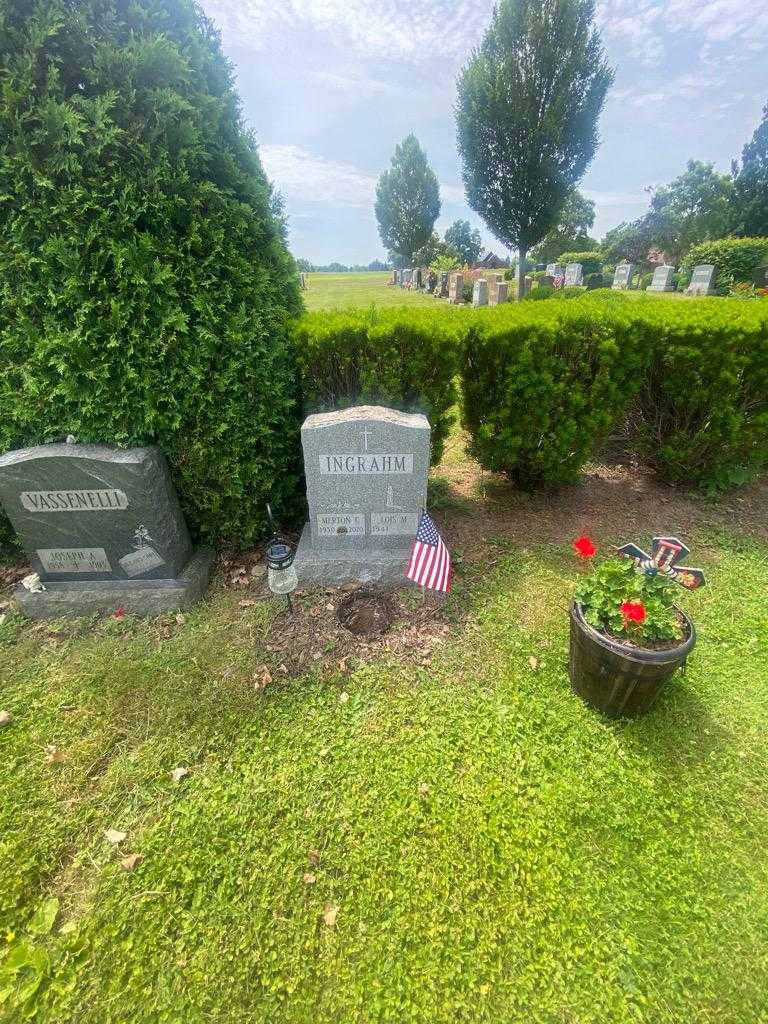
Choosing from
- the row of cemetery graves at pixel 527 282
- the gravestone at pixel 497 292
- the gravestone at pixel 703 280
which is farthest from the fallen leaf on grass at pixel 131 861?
the gravestone at pixel 703 280

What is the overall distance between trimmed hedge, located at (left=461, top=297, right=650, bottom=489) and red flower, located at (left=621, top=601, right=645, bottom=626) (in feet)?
7.02

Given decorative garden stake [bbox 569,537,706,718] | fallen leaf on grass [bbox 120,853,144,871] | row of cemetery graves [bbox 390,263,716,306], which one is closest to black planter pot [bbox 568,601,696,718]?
decorative garden stake [bbox 569,537,706,718]

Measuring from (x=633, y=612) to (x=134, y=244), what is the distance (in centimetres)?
372

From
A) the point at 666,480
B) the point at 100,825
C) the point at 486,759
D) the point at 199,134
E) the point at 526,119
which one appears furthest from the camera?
the point at 526,119

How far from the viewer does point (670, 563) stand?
2.57 m

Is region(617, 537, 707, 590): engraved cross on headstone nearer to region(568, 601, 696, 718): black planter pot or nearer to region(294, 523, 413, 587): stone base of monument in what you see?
region(568, 601, 696, 718): black planter pot

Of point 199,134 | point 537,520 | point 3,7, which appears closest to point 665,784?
point 537,520

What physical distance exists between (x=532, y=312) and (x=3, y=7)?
4161 mm

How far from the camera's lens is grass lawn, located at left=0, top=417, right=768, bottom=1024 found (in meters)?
1.72

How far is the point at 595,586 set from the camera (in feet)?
8.76

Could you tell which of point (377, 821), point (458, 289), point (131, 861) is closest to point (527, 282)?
point (458, 289)

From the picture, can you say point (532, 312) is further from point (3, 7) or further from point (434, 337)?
point (3, 7)

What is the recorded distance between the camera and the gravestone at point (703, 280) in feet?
70.4

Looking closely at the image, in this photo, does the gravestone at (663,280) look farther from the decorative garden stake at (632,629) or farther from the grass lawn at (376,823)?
the decorative garden stake at (632,629)
